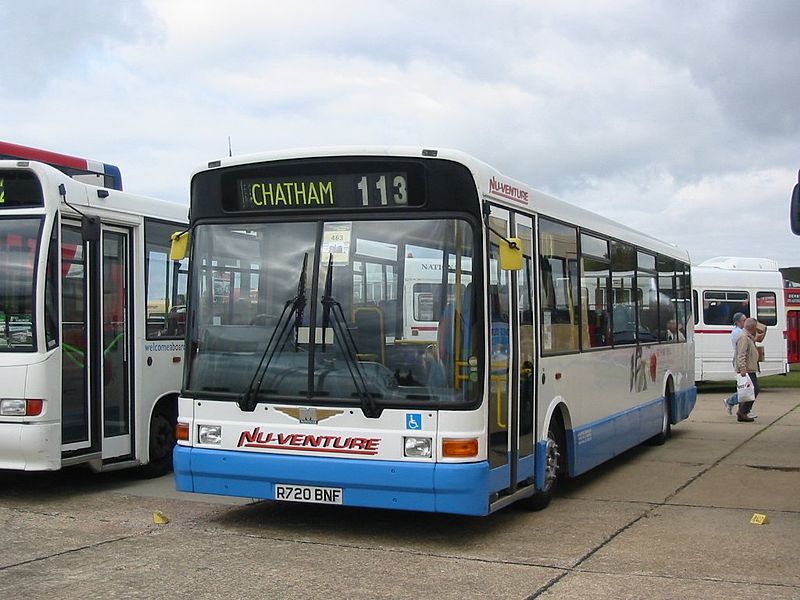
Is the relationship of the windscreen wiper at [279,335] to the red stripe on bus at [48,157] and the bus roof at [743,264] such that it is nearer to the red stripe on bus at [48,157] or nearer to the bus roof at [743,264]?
the red stripe on bus at [48,157]

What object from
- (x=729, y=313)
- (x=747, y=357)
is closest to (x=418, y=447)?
(x=747, y=357)

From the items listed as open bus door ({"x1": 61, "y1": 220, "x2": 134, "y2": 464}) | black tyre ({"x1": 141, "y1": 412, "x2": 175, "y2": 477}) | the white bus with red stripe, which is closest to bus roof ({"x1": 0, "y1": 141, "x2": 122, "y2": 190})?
open bus door ({"x1": 61, "y1": 220, "x2": 134, "y2": 464})

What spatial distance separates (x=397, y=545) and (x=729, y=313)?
64.5 feet

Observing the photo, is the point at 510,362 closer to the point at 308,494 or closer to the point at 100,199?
the point at 308,494

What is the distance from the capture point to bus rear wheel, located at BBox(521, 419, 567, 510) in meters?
9.20

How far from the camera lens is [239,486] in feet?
26.3

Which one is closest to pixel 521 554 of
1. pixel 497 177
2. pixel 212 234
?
pixel 497 177

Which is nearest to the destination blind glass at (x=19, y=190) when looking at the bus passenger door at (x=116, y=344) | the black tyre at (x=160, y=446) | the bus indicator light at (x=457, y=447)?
the bus passenger door at (x=116, y=344)

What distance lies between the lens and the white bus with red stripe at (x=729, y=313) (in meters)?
25.6

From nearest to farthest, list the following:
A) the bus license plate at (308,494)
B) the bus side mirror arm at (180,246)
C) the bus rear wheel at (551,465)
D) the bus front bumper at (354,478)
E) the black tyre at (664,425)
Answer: the bus front bumper at (354,478)
the bus license plate at (308,494)
the bus side mirror arm at (180,246)
the bus rear wheel at (551,465)
the black tyre at (664,425)

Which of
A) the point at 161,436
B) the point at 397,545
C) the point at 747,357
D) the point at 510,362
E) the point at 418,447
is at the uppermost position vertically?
the point at 510,362

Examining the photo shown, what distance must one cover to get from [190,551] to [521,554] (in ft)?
7.70

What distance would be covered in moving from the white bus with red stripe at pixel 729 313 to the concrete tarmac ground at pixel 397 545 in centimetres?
1445

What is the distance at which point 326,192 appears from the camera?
8086mm
